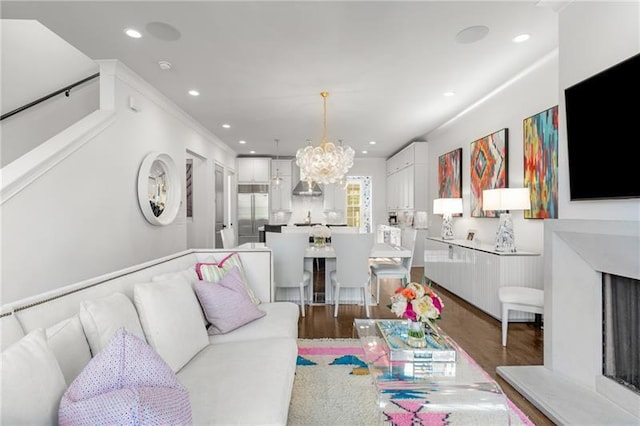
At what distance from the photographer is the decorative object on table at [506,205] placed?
3.19 metres

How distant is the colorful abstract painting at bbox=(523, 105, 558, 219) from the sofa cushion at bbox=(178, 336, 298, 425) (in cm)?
298

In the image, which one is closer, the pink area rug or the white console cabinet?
the pink area rug

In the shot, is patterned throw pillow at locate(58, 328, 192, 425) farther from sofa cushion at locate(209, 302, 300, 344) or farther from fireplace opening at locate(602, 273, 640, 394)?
fireplace opening at locate(602, 273, 640, 394)

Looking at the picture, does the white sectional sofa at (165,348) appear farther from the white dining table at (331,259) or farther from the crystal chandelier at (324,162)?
the crystal chandelier at (324,162)

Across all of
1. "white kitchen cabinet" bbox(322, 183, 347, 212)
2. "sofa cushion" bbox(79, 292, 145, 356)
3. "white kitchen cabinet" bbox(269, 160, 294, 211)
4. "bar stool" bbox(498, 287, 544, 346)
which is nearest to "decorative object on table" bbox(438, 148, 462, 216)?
"bar stool" bbox(498, 287, 544, 346)

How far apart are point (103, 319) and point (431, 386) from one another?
1479mm

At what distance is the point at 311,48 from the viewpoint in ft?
9.13

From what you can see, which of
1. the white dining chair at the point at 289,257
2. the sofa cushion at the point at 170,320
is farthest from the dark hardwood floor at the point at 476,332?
the sofa cushion at the point at 170,320

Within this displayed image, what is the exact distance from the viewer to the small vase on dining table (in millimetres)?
1740

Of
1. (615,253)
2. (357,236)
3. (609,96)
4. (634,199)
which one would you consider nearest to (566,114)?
(609,96)

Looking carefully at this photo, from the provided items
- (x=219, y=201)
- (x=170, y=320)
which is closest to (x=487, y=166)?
(x=170, y=320)

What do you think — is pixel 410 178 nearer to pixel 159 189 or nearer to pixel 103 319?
pixel 159 189

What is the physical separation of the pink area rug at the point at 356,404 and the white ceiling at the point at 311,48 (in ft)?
8.10

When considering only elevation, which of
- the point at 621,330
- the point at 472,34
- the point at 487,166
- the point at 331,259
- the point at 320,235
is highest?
the point at 472,34
